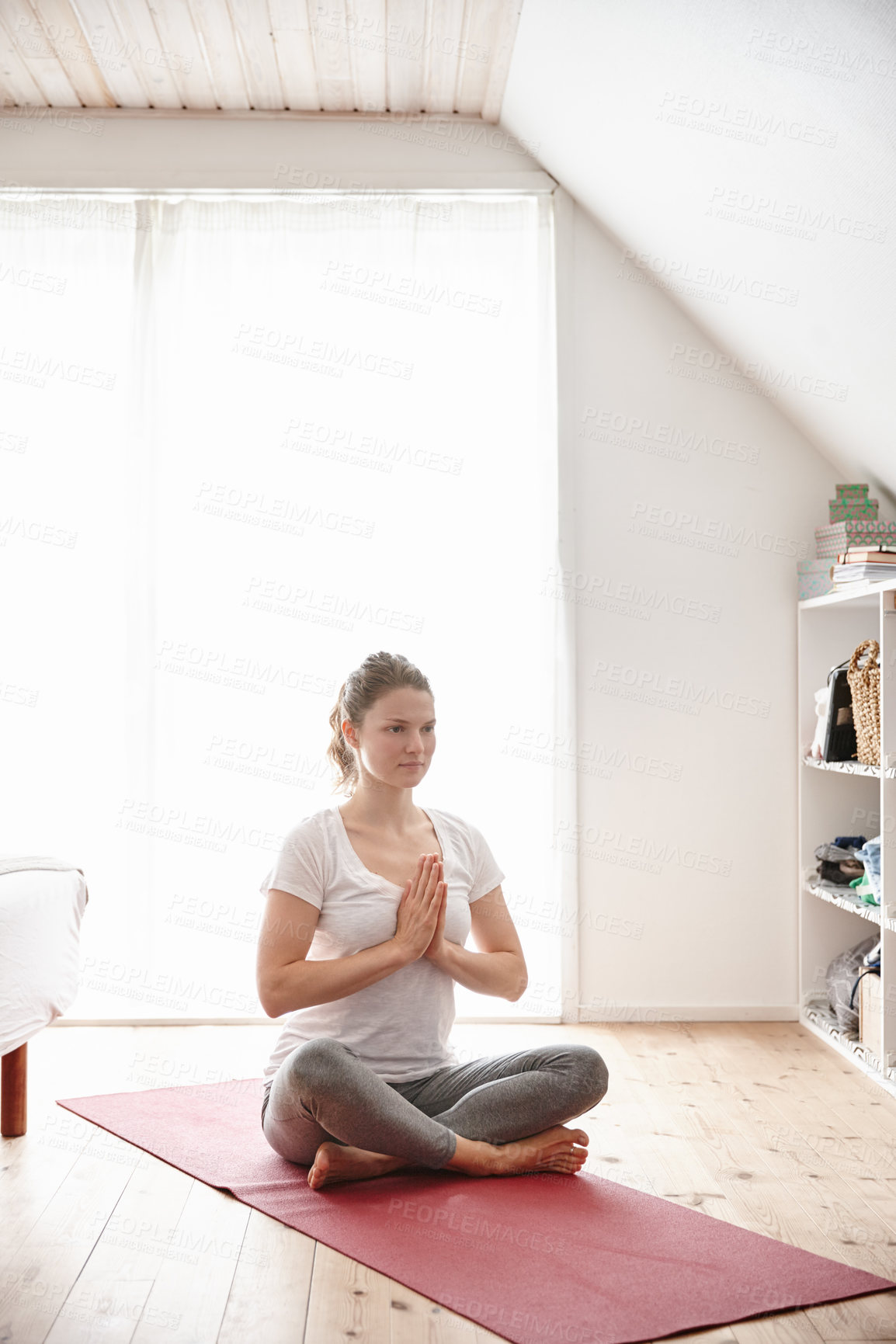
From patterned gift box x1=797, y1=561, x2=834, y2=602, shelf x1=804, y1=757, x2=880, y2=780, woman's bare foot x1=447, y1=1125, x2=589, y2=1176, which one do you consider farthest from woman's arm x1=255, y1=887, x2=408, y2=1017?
patterned gift box x1=797, y1=561, x2=834, y2=602

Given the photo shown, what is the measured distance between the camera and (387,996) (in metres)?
2.16

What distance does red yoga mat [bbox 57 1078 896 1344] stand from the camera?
1645 millimetres

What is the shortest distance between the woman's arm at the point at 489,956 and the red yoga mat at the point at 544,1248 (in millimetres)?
340

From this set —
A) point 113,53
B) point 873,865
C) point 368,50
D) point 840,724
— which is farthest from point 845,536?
point 113,53

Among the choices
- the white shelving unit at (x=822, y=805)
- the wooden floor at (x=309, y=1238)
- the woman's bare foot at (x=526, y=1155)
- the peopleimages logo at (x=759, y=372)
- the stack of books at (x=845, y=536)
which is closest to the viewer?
the wooden floor at (x=309, y=1238)

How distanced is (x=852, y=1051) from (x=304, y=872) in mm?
1636

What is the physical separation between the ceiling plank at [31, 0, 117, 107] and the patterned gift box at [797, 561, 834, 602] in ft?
8.01

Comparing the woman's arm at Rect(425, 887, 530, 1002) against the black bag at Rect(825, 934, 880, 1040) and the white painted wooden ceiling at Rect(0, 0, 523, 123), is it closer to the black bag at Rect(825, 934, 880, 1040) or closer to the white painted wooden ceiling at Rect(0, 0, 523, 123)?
the black bag at Rect(825, 934, 880, 1040)

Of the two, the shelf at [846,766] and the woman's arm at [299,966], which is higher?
the shelf at [846,766]

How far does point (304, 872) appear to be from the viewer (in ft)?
7.04

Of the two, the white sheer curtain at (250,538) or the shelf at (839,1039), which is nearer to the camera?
the shelf at (839,1039)

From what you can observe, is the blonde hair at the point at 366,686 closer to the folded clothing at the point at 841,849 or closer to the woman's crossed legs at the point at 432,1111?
the woman's crossed legs at the point at 432,1111

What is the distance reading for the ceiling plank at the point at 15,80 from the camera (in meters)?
3.08

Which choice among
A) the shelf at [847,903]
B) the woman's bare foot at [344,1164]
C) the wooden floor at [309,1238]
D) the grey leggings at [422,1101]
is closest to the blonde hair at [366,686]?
the grey leggings at [422,1101]
